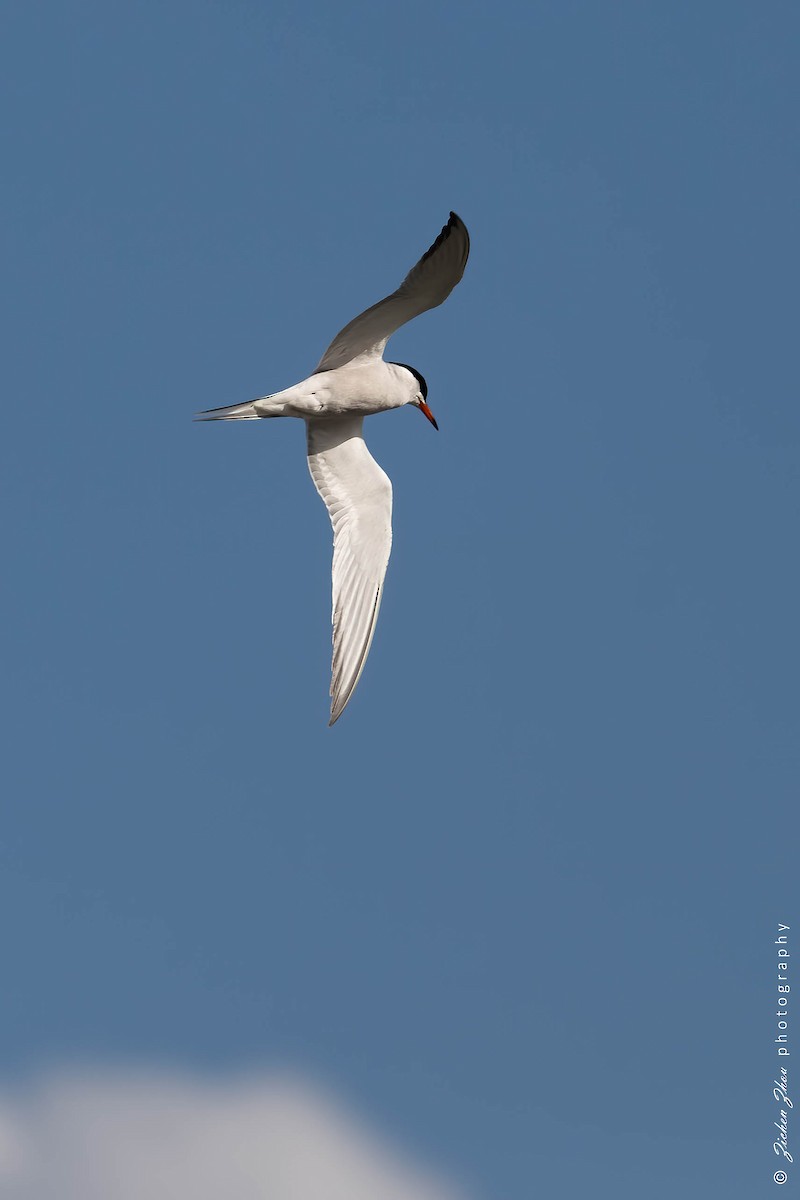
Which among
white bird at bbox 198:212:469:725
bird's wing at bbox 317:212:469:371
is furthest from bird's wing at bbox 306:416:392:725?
bird's wing at bbox 317:212:469:371

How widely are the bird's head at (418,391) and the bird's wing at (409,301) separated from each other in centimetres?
47

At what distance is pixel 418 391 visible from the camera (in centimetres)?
1440

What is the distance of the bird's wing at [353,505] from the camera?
46.5 ft

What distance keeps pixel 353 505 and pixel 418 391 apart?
103cm

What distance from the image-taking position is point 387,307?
43.2ft

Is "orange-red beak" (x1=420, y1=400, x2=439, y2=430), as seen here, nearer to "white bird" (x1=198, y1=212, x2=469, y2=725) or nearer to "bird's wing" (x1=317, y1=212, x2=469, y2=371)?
"white bird" (x1=198, y1=212, x2=469, y2=725)

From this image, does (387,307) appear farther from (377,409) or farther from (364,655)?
(364,655)

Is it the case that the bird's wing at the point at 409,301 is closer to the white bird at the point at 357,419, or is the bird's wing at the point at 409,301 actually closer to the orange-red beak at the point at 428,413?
the white bird at the point at 357,419

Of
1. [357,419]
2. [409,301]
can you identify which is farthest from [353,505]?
[409,301]

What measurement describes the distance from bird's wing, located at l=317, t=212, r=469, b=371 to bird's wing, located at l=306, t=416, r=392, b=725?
0.72 m

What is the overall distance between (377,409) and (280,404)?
0.81m

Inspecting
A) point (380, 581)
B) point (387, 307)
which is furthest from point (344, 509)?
point (387, 307)

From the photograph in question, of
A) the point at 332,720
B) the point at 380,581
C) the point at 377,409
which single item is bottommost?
the point at 332,720

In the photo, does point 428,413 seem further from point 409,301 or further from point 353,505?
point 409,301
